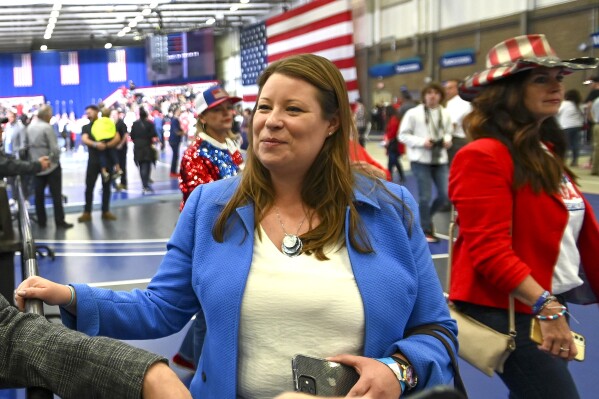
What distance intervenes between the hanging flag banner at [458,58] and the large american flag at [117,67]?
62.5ft

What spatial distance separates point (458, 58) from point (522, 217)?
19407 millimetres

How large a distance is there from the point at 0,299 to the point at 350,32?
16.8m

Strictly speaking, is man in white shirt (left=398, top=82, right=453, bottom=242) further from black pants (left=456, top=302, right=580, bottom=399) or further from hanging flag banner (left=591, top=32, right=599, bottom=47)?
hanging flag banner (left=591, top=32, right=599, bottom=47)

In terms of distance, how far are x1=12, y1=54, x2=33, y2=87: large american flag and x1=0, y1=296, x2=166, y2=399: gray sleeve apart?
A: 119 ft

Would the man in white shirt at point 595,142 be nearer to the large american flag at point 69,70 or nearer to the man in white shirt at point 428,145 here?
the man in white shirt at point 428,145

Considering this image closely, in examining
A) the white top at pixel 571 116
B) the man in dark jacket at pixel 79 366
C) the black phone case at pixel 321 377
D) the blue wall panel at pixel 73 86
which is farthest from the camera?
the blue wall panel at pixel 73 86

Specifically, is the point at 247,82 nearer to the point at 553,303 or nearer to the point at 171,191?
the point at 171,191

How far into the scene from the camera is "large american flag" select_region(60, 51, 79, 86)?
115ft

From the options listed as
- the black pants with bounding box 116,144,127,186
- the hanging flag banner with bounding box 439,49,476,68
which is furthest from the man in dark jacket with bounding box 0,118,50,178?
the hanging flag banner with bounding box 439,49,476,68

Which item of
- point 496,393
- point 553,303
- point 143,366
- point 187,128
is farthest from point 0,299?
point 187,128

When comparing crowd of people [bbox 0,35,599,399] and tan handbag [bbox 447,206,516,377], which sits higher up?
crowd of people [bbox 0,35,599,399]

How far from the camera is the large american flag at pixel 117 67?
35.1 m

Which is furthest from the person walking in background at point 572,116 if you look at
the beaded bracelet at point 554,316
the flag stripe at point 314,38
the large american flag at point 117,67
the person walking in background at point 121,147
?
the large american flag at point 117,67

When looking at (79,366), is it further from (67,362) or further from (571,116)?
(571,116)
